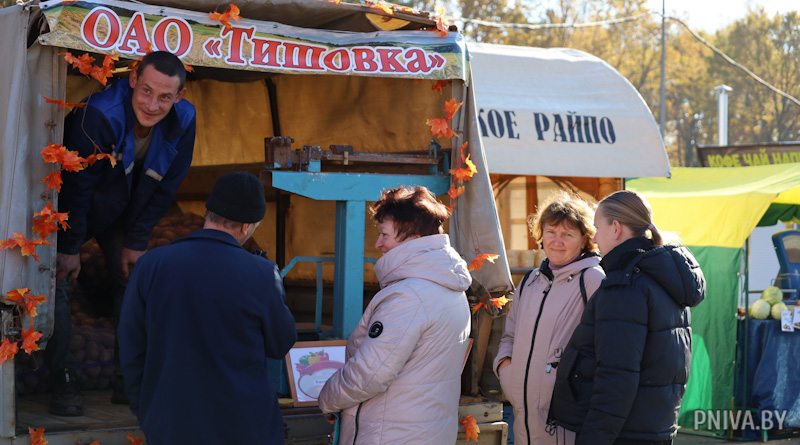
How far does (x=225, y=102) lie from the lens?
7668 mm

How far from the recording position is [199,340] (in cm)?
352

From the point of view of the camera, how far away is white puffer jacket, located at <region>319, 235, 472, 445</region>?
13.1 ft

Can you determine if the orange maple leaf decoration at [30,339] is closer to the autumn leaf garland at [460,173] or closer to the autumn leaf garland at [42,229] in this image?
the autumn leaf garland at [42,229]

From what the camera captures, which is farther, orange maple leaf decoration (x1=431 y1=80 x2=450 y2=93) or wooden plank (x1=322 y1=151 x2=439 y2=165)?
orange maple leaf decoration (x1=431 y1=80 x2=450 y2=93)

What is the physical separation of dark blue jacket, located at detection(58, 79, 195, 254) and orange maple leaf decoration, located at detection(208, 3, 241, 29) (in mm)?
550

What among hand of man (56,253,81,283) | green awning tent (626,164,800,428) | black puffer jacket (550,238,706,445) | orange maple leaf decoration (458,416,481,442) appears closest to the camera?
black puffer jacket (550,238,706,445)

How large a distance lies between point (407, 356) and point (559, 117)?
6620 millimetres

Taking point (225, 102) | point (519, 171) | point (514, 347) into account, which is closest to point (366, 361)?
point (514, 347)

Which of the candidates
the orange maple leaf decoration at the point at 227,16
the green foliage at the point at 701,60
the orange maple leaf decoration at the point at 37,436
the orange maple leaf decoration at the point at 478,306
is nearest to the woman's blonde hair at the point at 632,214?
the orange maple leaf decoration at the point at 478,306

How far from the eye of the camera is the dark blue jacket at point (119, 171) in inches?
185

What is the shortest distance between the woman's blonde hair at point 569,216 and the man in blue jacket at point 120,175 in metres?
1.86

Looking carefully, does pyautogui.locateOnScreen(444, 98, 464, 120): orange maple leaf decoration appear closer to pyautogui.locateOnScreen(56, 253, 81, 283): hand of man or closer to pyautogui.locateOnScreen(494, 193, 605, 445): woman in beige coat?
pyautogui.locateOnScreen(494, 193, 605, 445): woman in beige coat

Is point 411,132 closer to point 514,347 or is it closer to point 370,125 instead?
point 370,125

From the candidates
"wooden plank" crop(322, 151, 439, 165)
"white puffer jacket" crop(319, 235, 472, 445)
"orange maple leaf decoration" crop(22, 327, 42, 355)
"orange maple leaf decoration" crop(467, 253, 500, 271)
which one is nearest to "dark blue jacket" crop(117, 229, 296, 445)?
"white puffer jacket" crop(319, 235, 472, 445)
